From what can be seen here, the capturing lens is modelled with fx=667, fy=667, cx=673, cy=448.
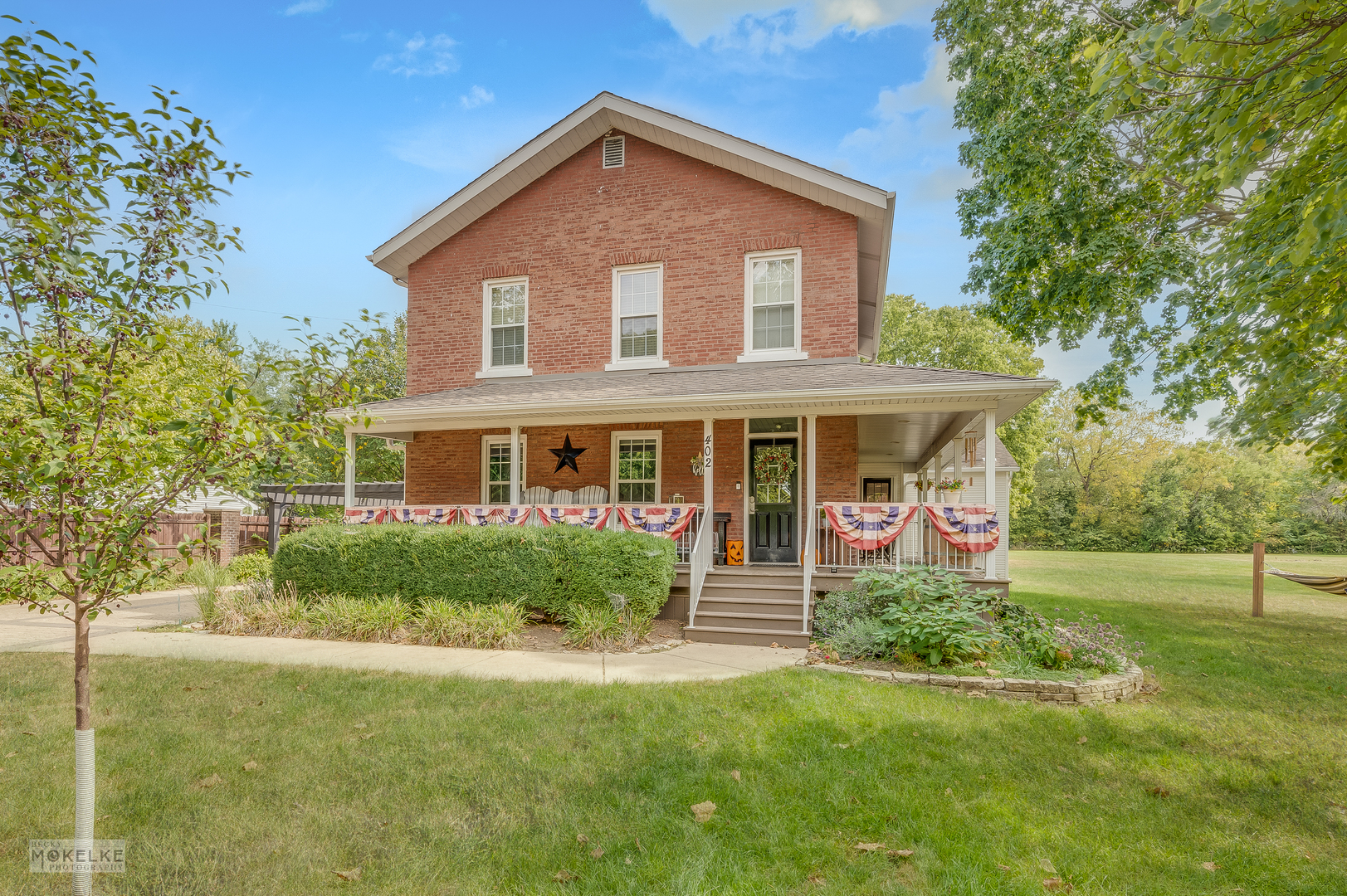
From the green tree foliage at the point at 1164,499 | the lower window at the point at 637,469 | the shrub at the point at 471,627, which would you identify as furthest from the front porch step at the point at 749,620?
the green tree foliage at the point at 1164,499

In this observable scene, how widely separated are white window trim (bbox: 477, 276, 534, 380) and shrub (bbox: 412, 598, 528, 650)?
240 inches

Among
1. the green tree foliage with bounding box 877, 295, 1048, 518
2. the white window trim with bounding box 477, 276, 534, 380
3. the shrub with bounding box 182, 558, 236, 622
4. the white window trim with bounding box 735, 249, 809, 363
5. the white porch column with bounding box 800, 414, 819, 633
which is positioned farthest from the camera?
the green tree foliage with bounding box 877, 295, 1048, 518

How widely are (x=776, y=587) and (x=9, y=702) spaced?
8.63m

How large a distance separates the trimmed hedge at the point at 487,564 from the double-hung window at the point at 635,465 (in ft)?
8.78

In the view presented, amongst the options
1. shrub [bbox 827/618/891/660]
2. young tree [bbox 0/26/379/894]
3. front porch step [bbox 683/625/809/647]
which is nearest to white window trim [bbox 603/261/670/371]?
front porch step [bbox 683/625/809/647]

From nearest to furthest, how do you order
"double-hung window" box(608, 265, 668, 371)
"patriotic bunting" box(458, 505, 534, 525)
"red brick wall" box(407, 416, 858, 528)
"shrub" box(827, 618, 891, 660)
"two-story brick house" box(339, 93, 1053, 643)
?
"shrub" box(827, 618, 891, 660)
"two-story brick house" box(339, 93, 1053, 643)
"patriotic bunting" box(458, 505, 534, 525)
"red brick wall" box(407, 416, 858, 528)
"double-hung window" box(608, 265, 668, 371)

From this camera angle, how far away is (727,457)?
39.7 ft

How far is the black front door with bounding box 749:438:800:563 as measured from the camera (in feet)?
38.7

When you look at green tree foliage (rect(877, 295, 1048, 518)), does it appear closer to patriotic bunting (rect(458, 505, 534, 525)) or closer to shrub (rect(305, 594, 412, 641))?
patriotic bunting (rect(458, 505, 534, 525))

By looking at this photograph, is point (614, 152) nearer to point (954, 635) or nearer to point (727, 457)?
point (727, 457)

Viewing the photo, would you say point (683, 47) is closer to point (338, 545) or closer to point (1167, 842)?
point (338, 545)

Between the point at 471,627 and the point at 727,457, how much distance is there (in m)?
5.40

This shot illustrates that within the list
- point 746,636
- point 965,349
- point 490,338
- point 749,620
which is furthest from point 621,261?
point 965,349

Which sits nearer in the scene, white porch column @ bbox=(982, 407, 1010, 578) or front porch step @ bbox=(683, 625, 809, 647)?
front porch step @ bbox=(683, 625, 809, 647)
